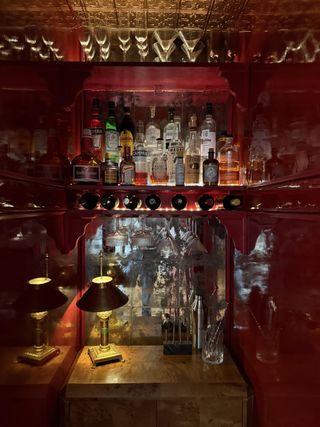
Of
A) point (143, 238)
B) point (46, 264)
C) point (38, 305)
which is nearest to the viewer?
point (38, 305)

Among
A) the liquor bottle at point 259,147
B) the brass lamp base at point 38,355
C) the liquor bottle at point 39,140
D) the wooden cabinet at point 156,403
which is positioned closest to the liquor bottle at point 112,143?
the liquor bottle at point 39,140

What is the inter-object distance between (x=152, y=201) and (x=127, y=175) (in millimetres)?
161

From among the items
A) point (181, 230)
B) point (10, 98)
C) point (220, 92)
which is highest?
point (220, 92)

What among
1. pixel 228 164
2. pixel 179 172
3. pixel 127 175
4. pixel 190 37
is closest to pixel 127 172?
pixel 127 175

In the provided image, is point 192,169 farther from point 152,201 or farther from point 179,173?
point 152,201

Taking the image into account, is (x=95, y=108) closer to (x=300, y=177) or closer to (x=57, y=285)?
(x=57, y=285)

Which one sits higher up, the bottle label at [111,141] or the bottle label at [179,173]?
the bottle label at [111,141]

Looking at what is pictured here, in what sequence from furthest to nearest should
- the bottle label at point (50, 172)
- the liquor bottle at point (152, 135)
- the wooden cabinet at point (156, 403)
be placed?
1. the liquor bottle at point (152, 135)
2. the wooden cabinet at point (156, 403)
3. the bottle label at point (50, 172)

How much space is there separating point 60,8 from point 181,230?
1142 millimetres

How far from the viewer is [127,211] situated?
136 cm

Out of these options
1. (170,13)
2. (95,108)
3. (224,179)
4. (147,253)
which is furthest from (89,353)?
(170,13)

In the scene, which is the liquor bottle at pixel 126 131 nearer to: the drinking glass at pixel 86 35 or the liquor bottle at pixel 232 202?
the drinking glass at pixel 86 35

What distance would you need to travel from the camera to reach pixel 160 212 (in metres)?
1.37

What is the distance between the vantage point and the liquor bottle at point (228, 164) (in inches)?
56.0
